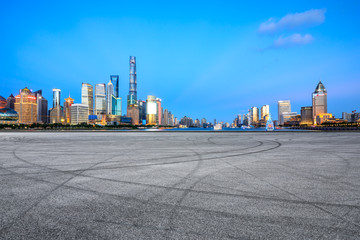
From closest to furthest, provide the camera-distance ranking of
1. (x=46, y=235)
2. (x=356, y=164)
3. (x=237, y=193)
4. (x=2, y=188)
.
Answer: (x=46, y=235) → (x=237, y=193) → (x=2, y=188) → (x=356, y=164)

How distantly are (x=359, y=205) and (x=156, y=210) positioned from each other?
4773mm

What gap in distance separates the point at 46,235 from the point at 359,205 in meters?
6.69

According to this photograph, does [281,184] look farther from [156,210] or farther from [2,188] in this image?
[2,188]

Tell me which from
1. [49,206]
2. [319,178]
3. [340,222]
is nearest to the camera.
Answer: [340,222]

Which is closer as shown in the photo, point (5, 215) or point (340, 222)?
point (340, 222)

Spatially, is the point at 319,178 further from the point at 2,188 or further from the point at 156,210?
the point at 2,188

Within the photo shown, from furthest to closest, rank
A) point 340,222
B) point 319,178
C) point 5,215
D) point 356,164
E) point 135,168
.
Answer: point 356,164 < point 135,168 < point 319,178 < point 5,215 < point 340,222

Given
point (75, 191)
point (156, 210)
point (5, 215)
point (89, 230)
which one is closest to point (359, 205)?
point (156, 210)

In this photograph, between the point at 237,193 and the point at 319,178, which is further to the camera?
the point at 319,178

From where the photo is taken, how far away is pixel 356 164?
955 centimetres

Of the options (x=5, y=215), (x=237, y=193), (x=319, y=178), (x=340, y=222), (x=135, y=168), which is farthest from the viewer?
(x=135, y=168)

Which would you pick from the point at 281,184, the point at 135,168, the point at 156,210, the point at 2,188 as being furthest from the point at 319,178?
the point at 2,188

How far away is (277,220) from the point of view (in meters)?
4.04

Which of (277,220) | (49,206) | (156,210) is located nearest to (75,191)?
(49,206)
